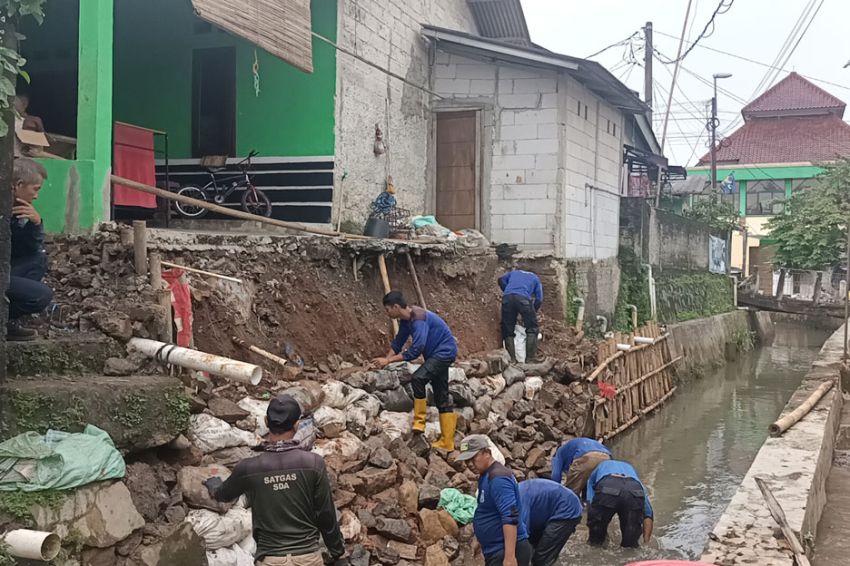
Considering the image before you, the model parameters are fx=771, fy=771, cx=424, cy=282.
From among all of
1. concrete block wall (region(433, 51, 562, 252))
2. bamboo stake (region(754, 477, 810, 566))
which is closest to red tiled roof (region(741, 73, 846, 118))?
concrete block wall (region(433, 51, 562, 252))

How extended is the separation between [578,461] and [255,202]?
6157 millimetres

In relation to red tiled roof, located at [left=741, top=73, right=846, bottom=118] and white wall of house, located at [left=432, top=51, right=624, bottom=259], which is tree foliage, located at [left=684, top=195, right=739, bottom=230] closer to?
red tiled roof, located at [left=741, top=73, right=846, bottom=118]

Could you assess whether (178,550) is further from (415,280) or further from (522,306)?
(522,306)

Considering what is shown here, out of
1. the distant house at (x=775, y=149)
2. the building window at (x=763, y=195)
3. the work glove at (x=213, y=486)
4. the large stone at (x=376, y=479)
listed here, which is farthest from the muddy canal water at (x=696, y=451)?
the building window at (x=763, y=195)

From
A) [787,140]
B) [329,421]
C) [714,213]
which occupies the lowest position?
[329,421]

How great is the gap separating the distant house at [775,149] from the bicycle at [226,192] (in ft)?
89.6

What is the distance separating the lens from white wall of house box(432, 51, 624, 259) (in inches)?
531

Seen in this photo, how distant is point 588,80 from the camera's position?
1393cm

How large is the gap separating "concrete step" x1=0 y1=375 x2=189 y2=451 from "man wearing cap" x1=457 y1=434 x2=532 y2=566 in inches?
82.5

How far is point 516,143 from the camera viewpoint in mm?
13727

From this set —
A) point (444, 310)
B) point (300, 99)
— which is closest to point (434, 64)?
point (300, 99)

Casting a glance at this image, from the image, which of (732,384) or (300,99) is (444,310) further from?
(732,384)

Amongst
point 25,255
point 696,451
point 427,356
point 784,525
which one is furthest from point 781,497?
point 25,255

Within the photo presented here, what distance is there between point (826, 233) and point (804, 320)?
185 inches
